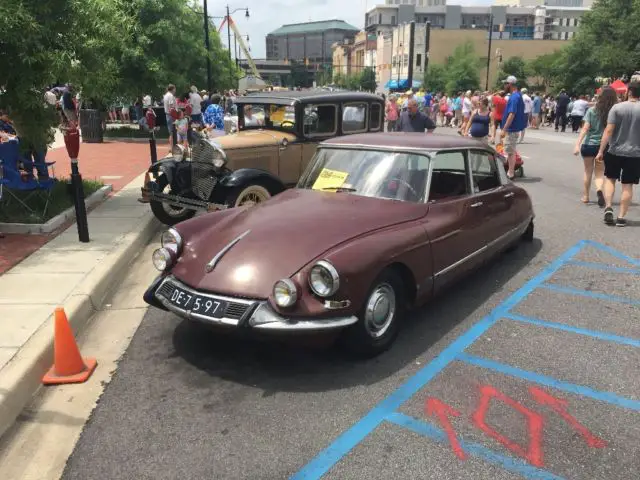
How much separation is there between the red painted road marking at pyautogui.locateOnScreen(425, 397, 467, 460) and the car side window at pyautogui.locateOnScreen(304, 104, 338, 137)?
5.68 meters

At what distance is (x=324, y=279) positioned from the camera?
A: 346 centimetres

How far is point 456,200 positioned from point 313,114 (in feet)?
13.2

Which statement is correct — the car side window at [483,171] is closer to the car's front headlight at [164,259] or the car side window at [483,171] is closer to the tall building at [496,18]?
the car's front headlight at [164,259]

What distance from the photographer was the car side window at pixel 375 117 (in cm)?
902

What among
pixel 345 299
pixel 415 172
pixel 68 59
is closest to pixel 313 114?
pixel 68 59

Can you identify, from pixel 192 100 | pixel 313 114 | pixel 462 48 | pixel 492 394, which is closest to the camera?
pixel 492 394

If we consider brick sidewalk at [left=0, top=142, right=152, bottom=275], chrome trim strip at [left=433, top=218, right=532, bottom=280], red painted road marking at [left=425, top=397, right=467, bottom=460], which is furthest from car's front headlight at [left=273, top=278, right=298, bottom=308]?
brick sidewalk at [left=0, top=142, right=152, bottom=275]

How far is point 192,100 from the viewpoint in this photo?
2011 centimetres

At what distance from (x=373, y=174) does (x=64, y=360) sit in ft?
9.05

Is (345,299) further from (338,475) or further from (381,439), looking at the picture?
(338,475)

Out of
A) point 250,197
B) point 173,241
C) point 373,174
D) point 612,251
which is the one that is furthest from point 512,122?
point 173,241

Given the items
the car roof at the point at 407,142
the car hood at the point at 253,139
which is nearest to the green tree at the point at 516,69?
the car hood at the point at 253,139

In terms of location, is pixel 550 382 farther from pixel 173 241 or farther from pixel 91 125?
pixel 91 125

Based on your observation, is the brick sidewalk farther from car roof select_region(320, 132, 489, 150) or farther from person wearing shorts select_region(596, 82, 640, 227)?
person wearing shorts select_region(596, 82, 640, 227)
